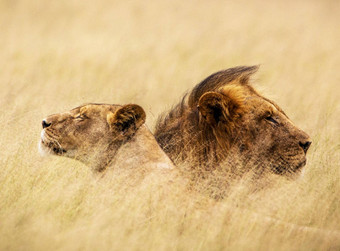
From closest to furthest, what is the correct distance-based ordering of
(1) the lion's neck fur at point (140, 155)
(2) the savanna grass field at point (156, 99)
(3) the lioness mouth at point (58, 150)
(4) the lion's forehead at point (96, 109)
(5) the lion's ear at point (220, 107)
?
(2) the savanna grass field at point (156, 99), (1) the lion's neck fur at point (140, 155), (5) the lion's ear at point (220, 107), (3) the lioness mouth at point (58, 150), (4) the lion's forehead at point (96, 109)

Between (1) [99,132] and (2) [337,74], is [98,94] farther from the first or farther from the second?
(2) [337,74]

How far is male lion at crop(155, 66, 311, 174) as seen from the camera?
532cm

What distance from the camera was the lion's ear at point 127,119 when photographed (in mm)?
5090

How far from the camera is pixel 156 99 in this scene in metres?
10.5

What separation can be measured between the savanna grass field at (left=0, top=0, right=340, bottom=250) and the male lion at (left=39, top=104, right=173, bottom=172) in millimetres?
202

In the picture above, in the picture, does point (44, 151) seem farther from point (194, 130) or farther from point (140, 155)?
point (194, 130)

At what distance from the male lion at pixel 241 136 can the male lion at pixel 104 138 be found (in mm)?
468

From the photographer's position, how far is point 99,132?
17.5ft

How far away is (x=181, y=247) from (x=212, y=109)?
1.54 meters

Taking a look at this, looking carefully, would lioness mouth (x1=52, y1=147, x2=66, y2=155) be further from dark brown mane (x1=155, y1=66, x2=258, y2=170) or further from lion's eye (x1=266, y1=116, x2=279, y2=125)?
lion's eye (x1=266, y1=116, x2=279, y2=125)

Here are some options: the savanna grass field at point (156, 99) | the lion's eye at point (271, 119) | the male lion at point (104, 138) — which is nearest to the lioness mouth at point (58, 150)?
the male lion at point (104, 138)

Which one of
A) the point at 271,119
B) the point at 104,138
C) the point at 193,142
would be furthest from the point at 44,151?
the point at 271,119

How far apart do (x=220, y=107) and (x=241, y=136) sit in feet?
1.09

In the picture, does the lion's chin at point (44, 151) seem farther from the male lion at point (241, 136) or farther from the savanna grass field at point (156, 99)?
the male lion at point (241, 136)
